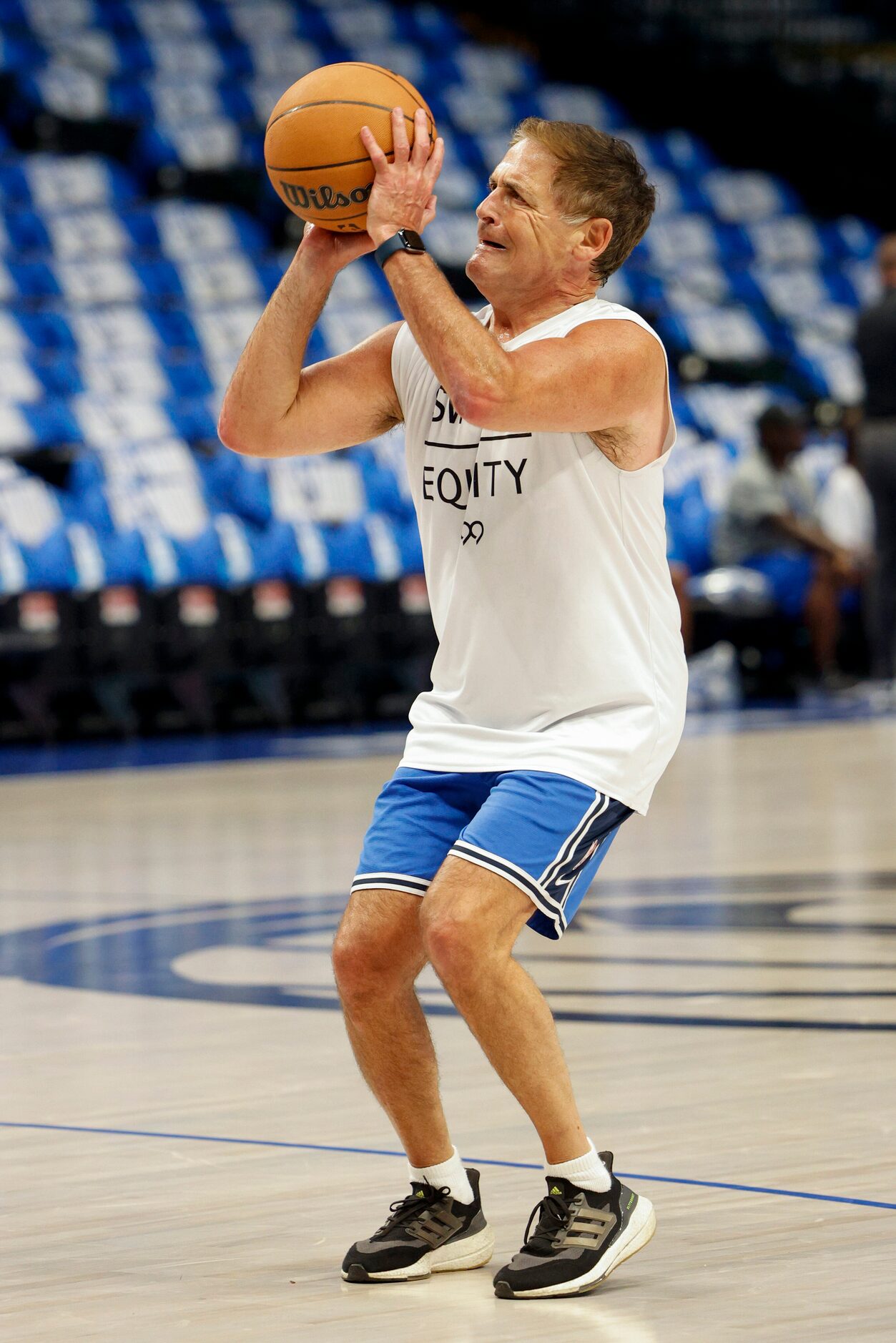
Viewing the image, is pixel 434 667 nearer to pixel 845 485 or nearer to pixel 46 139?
pixel 845 485

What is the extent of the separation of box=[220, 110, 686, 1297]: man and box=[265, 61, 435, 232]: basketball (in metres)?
0.03

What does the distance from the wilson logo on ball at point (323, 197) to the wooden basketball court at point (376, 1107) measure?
1.33 metres

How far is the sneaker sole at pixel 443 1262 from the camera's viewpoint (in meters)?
2.64

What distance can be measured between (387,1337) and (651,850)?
4.57 m

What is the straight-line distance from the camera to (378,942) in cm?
275

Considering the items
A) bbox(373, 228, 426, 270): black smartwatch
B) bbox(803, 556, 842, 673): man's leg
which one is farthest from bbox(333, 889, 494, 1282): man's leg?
bbox(803, 556, 842, 673): man's leg

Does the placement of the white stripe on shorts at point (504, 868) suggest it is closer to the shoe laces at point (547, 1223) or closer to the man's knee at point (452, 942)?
the man's knee at point (452, 942)

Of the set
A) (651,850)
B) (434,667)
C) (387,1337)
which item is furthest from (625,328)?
(651,850)

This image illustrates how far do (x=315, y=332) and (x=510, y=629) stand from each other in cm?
1153

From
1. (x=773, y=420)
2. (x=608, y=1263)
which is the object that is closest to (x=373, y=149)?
(x=608, y=1263)

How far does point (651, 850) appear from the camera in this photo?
689cm

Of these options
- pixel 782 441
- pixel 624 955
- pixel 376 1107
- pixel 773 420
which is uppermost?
pixel 773 420

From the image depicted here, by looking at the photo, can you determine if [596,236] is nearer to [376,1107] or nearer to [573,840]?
[573,840]

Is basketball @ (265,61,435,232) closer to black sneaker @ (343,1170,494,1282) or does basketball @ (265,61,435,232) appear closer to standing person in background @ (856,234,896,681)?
black sneaker @ (343,1170,494,1282)
